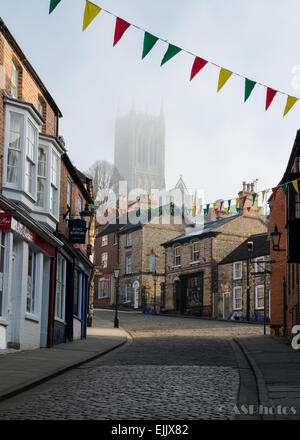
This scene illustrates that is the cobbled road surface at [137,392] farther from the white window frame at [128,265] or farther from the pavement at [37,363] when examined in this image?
the white window frame at [128,265]

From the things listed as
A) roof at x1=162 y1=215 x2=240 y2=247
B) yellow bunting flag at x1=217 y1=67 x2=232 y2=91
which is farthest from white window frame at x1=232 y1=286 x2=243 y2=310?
yellow bunting flag at x1=217 y1=67 x2=232 y2=91

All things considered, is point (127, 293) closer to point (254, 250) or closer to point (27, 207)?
point (254, 250)

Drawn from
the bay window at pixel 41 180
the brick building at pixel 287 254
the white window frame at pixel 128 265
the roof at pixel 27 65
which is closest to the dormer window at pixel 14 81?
the roof at pixel 27 65

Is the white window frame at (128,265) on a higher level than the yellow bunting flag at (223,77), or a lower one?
lower

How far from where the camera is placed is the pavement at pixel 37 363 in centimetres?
988

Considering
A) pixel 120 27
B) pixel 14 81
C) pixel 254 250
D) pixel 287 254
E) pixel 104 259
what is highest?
pixel 14 81

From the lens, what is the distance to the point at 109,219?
71.3 meters

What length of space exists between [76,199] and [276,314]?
12.1 metres

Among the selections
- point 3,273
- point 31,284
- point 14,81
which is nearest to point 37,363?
point 3,273

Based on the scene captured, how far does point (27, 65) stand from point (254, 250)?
33.2 m

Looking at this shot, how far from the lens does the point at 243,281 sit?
46938mm

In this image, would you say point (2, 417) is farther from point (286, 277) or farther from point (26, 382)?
point (286, 277)
